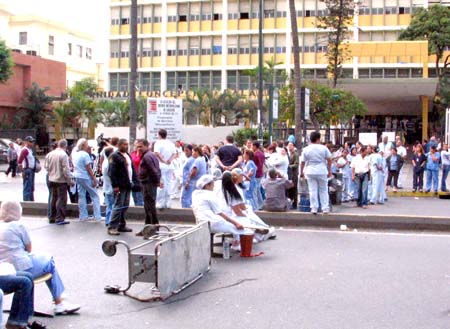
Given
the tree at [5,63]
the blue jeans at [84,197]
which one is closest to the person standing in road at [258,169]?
the blue jeans at [84,197]

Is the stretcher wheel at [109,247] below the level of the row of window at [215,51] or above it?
below

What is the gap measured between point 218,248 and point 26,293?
5008mm

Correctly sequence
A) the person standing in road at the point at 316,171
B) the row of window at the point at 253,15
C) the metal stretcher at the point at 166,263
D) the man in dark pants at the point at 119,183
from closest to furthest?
the metal stretcher at the point at 166,263, the man in dark pants at the point at 119,183, the person standing in road at the point at 316,171, the row of window at the point at 253,15

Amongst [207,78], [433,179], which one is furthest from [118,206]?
[207,78]

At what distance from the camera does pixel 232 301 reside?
7.68 m

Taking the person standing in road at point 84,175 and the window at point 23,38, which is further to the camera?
the window at point 23,38

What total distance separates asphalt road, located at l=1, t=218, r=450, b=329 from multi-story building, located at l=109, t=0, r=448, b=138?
47.9m

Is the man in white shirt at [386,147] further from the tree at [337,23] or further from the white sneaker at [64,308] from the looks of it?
the white sneaker at [64,308]

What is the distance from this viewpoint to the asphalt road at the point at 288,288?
6.92m

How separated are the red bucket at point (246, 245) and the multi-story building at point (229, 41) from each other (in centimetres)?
4840

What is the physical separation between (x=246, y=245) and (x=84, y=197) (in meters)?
5.22

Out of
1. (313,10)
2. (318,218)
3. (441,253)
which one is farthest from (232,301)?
(313,10)

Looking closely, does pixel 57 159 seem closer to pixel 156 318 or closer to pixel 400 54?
pixel 156 318

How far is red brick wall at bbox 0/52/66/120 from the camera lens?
163 ft
